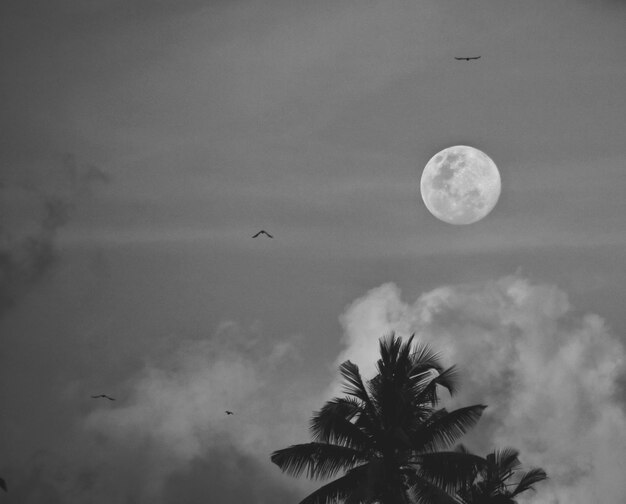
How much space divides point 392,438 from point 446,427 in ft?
6.89

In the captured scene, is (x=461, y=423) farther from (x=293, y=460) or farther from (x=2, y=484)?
(x=2, y=484)

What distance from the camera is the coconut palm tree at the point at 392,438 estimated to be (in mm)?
33875

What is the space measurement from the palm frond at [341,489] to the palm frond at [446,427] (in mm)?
2422

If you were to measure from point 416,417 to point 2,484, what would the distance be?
18.6m

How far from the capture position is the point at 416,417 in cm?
3516

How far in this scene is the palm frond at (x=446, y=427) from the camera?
3475 cm

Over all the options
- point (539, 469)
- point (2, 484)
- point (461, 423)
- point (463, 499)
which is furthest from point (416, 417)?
point (2, 484)

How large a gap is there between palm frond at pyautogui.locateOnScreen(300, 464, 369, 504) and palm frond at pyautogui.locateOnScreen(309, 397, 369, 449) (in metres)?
1.16

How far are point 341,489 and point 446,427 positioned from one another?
15.0 ft

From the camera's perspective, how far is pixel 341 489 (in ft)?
113

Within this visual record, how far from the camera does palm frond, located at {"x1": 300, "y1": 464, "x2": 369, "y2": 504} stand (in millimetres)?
33906

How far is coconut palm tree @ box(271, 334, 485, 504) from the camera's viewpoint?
3388 cm

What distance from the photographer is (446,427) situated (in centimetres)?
3475

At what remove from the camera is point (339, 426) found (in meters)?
34.7
